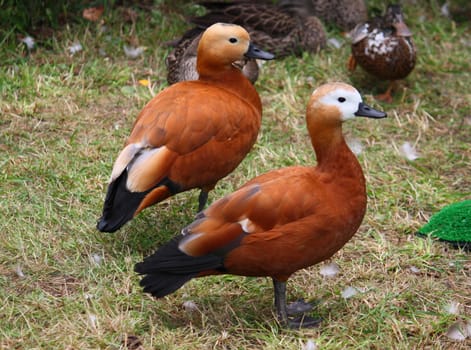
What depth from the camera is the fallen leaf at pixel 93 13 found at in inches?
265

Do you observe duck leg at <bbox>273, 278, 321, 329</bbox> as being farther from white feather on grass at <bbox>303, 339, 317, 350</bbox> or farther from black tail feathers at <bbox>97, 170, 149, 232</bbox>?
black tail feathers at <bbox>97, 170, 149, 232</bbox>

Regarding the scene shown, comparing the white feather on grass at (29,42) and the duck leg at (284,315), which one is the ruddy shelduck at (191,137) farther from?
the white feather on grass at (29,42)

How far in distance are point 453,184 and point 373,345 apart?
5.76 feet

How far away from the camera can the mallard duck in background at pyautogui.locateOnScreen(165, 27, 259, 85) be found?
562 cm

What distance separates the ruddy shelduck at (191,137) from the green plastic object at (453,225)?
1.06 meters

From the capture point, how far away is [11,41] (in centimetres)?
630

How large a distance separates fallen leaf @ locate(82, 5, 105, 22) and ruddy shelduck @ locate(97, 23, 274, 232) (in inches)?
104

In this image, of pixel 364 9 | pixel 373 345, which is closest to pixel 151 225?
pixel 373 345

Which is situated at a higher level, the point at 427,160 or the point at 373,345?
the point at 373,345

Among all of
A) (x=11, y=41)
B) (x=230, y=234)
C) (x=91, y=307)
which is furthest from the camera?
(x=11, y=41)

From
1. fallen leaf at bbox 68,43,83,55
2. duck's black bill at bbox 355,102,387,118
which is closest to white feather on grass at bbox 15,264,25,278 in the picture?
duck's black bill at bbox 355,102,387,118

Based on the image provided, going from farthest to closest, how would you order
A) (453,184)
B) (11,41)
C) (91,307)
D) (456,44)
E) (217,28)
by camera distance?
(456,44), (11,41), (453,184), (217,28), (91,307)

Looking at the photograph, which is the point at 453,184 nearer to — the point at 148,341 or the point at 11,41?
the point at 148,341

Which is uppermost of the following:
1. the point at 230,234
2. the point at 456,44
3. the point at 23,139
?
the point at 230,234
